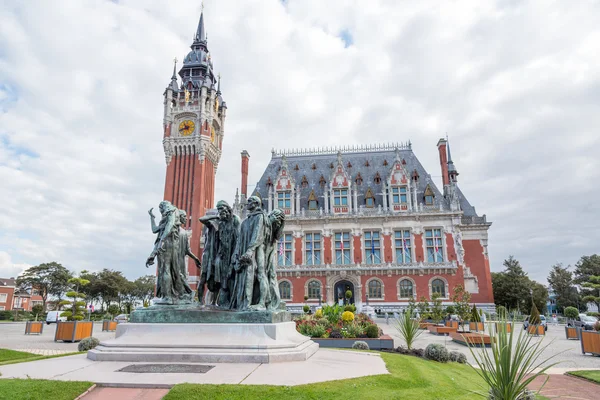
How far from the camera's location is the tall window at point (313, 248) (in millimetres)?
40656

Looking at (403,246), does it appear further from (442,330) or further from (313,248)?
(442,330)

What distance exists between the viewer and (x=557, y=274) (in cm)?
6494

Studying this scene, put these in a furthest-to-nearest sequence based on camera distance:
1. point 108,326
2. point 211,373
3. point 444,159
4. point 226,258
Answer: point 444,159 < point 108,326 < point 226,258 < point 211,373

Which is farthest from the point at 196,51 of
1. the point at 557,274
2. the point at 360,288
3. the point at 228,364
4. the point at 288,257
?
the point at 557,274

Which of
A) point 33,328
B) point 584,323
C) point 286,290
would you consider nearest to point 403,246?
point 286,290

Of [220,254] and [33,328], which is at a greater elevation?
[220,254]

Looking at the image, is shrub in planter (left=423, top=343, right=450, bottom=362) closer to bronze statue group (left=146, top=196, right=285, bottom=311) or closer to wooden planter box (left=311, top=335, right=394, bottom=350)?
wooden planter box (left=311, top=335, right=394, bottom=350)

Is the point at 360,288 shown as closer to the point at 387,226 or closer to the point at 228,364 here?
the point at 387,226

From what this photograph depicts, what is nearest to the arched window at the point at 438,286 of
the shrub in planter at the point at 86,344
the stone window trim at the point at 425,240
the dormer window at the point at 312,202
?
the stone window trim at the point at 425,240

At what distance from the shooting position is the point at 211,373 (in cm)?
629

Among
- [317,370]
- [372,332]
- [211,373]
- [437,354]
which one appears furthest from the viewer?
[372,332]

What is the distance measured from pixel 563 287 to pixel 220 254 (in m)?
71.3

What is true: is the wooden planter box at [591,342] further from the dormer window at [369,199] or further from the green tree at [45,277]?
the green tree at [45,277]

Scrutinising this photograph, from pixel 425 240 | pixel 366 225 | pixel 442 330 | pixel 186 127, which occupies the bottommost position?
pixel 442 330
